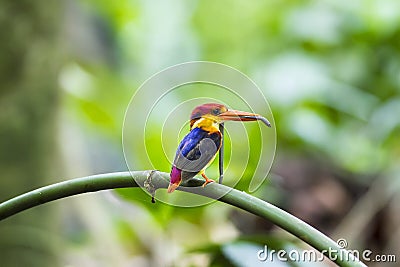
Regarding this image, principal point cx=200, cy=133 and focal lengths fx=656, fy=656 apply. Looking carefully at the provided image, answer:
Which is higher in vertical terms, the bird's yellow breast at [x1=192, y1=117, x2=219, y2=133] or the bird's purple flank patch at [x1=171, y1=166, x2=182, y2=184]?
the bird's yellow breast at [x1=192, y1=117, x2=219, y2=133]

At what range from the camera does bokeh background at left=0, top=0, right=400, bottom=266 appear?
0.86 m

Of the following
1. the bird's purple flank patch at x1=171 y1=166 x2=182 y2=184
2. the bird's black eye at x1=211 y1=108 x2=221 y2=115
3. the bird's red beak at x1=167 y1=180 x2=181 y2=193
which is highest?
the bird's black eye at x1=211 y1=108 x2=221 y2=115

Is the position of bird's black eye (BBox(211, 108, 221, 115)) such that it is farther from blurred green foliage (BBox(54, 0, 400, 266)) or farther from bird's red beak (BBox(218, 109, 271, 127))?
blurred green foliage (BBox(54, 0, 400, 266))

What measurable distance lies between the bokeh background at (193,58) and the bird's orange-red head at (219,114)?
24 centimetres

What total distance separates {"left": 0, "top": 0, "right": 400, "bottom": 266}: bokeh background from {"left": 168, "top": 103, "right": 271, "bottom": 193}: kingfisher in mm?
240

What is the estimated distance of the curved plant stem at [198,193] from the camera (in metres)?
0.29

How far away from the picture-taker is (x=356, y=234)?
127 centimetres

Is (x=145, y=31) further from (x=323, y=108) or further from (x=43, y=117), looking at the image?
(x=43, y=117)

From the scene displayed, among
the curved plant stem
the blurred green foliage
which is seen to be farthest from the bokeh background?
the curved plant stem

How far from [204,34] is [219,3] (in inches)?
4.6

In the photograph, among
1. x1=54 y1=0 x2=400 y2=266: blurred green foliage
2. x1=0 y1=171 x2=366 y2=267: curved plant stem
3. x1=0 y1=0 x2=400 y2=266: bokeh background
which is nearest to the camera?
x1=0 y1=171 x2=366 y2=267: curved plant stem

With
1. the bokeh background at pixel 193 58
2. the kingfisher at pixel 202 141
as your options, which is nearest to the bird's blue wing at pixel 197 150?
the kingfisher at pixel 202 141

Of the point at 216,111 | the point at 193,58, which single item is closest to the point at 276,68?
the point at 193,58

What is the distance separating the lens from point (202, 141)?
30cm
